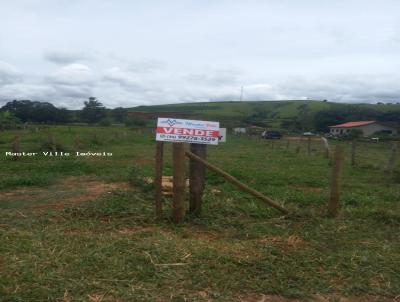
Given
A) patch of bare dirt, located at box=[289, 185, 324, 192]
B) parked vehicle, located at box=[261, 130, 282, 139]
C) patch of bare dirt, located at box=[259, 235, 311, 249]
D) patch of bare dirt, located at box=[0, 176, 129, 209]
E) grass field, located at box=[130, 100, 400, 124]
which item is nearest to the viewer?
patch of bare dirt, located at box=[259, 235, 311, 249]

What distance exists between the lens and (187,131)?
6.15 metres

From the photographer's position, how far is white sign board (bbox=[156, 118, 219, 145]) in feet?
19.8

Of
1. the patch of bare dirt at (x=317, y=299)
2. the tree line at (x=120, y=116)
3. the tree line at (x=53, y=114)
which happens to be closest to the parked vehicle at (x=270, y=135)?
the tree line at (x=120, y=116)

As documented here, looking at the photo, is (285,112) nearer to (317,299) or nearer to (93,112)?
(93,112)

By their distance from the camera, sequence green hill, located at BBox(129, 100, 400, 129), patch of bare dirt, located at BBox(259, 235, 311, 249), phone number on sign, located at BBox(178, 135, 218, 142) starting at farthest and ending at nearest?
green hill, located at BBox(129, 100, 400, 129), phone number on sign, located at BBox(178, 135, 218, 142), patch of bare dirt, located at BBox(259, 235, 311, 249)

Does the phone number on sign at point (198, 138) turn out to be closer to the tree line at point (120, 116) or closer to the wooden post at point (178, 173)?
the wooden post at point (178, 173)

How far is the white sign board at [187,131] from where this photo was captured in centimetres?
604

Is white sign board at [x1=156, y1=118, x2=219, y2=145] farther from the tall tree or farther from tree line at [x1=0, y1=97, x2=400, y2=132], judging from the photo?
the tall tree

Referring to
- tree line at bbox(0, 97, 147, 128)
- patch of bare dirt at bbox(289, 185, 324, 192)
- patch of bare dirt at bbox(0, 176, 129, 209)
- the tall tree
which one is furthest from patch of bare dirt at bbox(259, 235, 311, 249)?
the tall tree

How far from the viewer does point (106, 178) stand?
1035 centimetres

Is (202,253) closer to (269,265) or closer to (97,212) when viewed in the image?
(269,265)

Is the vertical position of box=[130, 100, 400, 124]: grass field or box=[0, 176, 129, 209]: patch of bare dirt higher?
box=[130, 100, 400, 124]: grass field

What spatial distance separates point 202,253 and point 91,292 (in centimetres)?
140

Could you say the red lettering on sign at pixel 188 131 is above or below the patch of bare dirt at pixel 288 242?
above
